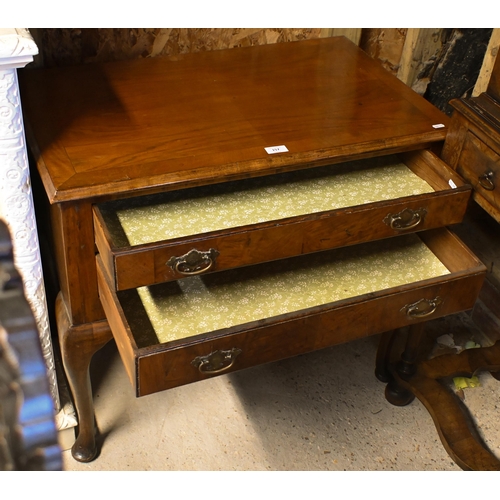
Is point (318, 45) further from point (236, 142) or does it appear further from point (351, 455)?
point (351, 455)

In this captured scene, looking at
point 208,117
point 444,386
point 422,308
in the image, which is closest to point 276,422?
point 444,386

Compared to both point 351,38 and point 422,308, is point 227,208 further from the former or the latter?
point 351,38

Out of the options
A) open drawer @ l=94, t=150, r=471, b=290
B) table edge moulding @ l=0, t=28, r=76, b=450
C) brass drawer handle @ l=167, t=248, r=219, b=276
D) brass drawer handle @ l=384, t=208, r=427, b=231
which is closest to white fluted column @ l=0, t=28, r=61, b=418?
table edge moulding @ l=0, t=28, r=76, b=450

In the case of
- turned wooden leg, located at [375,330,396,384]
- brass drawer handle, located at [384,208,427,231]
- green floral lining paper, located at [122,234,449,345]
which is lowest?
turned wooden leg, located at [375,330,396,384]

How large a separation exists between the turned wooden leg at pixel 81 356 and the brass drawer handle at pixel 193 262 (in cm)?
32

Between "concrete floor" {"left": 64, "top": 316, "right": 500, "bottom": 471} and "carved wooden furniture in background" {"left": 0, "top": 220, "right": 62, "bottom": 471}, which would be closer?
"carved wooden furniture in background" {"left": 0, "top": 220, "right": 62, "bottom": 471}

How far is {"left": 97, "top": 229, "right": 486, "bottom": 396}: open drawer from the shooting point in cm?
130

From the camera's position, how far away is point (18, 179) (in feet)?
4.37

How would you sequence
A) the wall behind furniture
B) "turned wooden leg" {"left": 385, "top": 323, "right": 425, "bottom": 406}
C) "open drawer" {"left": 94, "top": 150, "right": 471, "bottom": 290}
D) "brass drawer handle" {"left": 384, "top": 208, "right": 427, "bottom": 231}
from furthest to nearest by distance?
"turned wooden leg" {"left": 385, "top": 323, "right": 425, "bottom": 406}
the wall behind furniture
"brass drawer handle" {"left": 384, "top": 208, "right": 427, "bottom": 231}
"open drawer" {"left": 94, "top": 150, "right": 471, "bottom": 290}

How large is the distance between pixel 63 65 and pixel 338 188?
2.44 ft

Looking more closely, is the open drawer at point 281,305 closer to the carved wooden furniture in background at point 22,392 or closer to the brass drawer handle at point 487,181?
the brass drawer handle at point 487,181

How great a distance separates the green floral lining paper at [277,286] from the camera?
4.77 feet

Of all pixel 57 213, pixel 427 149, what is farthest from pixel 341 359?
pixel 57 213

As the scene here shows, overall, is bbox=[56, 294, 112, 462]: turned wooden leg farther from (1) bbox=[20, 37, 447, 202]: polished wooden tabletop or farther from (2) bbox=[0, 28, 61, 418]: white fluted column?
(1) bbox=[20, 37, 447, 202]: polished wooden tabletop
